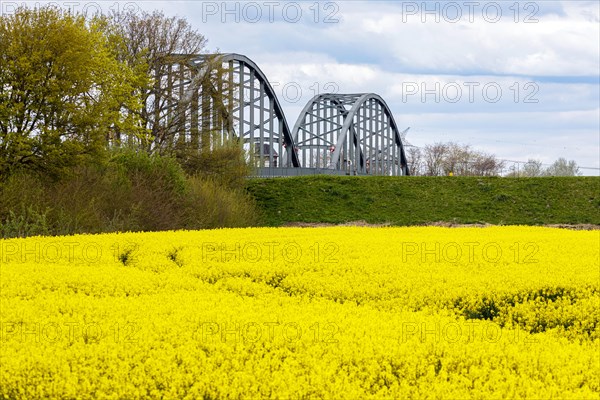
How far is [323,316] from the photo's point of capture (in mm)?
7070

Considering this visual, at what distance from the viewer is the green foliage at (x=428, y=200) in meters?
36.0

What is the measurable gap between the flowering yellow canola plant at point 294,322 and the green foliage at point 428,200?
77.9ft

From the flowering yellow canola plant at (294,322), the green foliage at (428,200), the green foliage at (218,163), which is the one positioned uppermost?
the green foliage at (218,163)

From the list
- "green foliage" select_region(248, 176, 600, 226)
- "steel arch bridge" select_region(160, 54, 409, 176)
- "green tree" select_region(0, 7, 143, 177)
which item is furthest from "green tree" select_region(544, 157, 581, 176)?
"green tree" select_region(0, 7, 143, 177)

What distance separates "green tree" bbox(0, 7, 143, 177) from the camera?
739 inches

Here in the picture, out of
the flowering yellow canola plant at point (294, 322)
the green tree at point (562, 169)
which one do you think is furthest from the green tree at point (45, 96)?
the green tree at point (562, 169)

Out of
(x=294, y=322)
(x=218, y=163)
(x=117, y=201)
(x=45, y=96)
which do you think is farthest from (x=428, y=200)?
(x=294, y=322)

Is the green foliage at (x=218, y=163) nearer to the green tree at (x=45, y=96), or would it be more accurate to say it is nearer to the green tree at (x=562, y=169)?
the green tree at (x=45, y=96)

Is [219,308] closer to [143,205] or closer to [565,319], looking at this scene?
[565,319]

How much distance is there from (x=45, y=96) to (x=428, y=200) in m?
23.9

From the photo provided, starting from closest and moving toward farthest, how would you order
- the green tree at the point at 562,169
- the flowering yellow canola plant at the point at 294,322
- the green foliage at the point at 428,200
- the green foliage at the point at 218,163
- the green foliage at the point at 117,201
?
1. the flowering yellow canola plant at the point at 294,322
2. the green foliage at the point at 117,201
3. the green foliage at the point at 218,163
4. the green foliage at the point at 428,200
5. the green tree at the point at 562,169

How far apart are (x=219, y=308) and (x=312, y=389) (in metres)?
2.43

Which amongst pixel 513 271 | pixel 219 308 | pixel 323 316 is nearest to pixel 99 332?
pixel 219 308

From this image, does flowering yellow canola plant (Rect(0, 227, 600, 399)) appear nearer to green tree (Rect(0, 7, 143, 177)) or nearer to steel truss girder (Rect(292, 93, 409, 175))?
green tree (Rect(0, 7, 143, 177))
